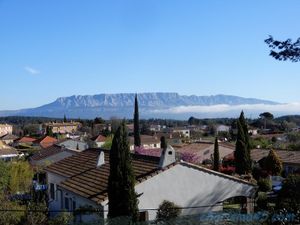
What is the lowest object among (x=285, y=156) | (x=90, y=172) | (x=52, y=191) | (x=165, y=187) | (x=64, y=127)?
(x=64, y=127)

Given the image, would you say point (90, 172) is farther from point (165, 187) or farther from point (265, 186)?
point (265, 186)

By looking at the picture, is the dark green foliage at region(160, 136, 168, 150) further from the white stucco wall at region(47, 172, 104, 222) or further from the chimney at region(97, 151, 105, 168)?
the white stucco wall at region(47, 172, 104, 222)

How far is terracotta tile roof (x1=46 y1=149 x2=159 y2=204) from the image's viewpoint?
21500 mm

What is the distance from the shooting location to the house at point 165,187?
20656 millimetres

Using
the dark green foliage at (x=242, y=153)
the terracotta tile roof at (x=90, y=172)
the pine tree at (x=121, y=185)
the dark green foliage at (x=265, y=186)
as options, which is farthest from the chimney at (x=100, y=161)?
the dark green foliage at (x=242, y=153)

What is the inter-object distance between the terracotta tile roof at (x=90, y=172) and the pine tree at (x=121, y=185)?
157cm

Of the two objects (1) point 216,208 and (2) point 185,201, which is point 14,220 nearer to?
(2) point 185,201

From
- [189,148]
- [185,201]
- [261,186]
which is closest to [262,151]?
[189,148]

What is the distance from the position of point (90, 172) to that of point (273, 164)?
24.8 metres

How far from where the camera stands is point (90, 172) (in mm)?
25188

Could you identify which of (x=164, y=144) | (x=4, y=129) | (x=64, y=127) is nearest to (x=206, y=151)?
(x=164, y=144)

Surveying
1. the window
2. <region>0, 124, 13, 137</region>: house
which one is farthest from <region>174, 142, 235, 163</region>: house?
A: <region>0, 124, 13, 137</region>: house

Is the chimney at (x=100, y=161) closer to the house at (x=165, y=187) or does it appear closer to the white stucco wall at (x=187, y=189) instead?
the house at (x=165, y=187)

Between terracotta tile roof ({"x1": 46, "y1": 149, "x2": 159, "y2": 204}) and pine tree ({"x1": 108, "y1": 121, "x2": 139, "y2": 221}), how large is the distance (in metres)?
1.57
